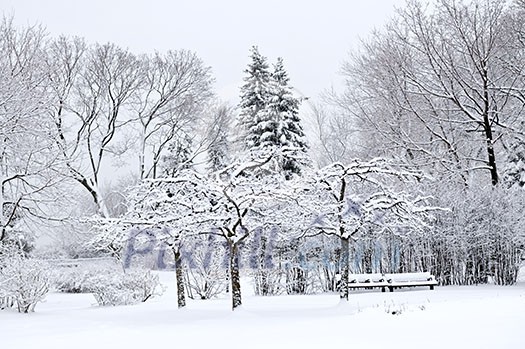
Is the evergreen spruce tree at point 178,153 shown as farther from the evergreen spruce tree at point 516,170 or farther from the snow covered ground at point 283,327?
the evergreen spruce tree at point 516,170

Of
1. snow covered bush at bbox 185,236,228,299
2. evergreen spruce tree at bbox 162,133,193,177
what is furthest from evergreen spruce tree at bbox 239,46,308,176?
snow covered bush at bbox 185,236,228,299

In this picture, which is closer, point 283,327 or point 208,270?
point 283,327

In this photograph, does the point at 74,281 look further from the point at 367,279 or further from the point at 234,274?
the point at 234,274

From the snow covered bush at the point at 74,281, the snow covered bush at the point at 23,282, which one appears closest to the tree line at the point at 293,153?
the snow covered bush at the point at 23,282

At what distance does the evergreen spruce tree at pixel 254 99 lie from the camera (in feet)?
67.3

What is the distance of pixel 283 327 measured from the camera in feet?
29.6

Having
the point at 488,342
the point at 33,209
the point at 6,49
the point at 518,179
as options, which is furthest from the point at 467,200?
the point at 6,49

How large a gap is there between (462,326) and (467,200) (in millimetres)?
11281

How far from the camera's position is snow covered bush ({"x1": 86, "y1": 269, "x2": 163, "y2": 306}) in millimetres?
14812

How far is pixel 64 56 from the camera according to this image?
19.9 m

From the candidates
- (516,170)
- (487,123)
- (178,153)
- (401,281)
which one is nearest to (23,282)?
(401,281)

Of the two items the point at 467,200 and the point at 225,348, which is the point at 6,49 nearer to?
the point at 225,348

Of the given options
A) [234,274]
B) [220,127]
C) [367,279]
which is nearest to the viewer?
[234,274]

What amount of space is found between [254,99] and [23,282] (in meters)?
11.5
